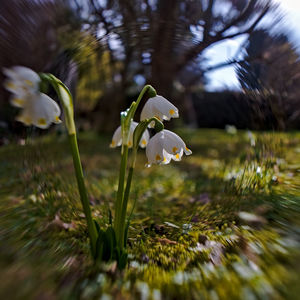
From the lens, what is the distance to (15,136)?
5.09 feet

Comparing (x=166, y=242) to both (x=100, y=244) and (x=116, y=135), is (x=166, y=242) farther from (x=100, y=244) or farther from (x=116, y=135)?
(x=116, y=135)

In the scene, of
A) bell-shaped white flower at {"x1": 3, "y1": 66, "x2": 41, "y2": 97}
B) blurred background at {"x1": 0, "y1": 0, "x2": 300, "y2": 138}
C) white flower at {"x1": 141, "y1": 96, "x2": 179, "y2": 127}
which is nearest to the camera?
bell-shaped white flower at {"x1": 3, "y1": 66, "x2": 41, "y2": 97}

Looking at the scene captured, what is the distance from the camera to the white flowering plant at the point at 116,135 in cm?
70

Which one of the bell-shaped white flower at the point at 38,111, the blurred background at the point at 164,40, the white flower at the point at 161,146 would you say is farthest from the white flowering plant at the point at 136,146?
the blurred background at the point at 164,40

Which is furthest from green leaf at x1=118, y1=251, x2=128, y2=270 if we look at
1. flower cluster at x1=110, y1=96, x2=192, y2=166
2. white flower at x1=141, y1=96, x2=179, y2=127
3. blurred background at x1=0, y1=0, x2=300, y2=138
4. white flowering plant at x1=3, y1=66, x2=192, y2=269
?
blurred background at x1=0, y1=0, x2=300, y2=138

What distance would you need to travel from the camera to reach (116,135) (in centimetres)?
97

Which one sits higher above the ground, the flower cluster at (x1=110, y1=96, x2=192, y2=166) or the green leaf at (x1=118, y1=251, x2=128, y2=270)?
the flower cluster at (x1=110, y1=96, x2=192, y2=166)

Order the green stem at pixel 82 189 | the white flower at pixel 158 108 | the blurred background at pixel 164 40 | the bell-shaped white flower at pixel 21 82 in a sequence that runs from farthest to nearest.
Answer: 1. the blurred background at pixel 164 40
2. the white flower at pixel 158 108
3. the green stem at pixel 82 189
4. the bell-shaped white flower at pixel 21 82

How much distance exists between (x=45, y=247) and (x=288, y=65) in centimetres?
172

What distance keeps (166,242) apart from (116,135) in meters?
0.47

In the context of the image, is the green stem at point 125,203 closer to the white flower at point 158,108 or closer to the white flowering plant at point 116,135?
the white flowering plant at point 116,135

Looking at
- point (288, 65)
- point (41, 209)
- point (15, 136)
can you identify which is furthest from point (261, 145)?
point (15, 136)

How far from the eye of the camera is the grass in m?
0.71

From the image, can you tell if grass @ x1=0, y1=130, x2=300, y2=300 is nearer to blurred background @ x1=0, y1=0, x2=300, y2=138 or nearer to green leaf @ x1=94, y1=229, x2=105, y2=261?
green leaf @ x1=94, y1=229, x2=105, y2=261
